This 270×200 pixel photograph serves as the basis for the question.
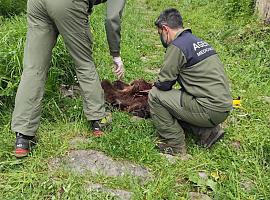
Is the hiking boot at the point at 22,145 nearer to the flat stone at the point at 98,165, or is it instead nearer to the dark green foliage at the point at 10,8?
the flat stone at the point at 98,165

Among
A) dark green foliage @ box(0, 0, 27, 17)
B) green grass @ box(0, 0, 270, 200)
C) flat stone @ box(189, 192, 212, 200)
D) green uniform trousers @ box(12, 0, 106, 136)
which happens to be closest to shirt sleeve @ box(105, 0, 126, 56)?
green uniform trousers @ box(12, 0, 106, 136)

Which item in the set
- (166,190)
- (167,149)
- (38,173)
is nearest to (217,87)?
(167,149)

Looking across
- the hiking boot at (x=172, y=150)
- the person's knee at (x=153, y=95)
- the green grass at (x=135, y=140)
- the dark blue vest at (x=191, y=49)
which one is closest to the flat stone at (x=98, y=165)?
the green grass at (x=135, y=140)

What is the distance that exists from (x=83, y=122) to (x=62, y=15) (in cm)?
114

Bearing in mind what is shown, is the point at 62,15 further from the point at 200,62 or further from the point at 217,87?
the point at 217,87

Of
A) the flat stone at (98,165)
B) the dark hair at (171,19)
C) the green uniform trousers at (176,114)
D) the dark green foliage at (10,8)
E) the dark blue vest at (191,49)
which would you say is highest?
the dark hair at (171,19)

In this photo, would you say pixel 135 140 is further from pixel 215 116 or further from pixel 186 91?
pixel 215 116

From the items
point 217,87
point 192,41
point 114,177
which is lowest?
point 114,177

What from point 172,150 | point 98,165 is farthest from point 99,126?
point 172,150

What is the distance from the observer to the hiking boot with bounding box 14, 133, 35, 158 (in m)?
3.53

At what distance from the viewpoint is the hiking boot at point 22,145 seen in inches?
139

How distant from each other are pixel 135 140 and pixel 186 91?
0.66m

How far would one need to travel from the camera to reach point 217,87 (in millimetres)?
3697

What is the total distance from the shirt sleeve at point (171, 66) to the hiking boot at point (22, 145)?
51.1 inches
